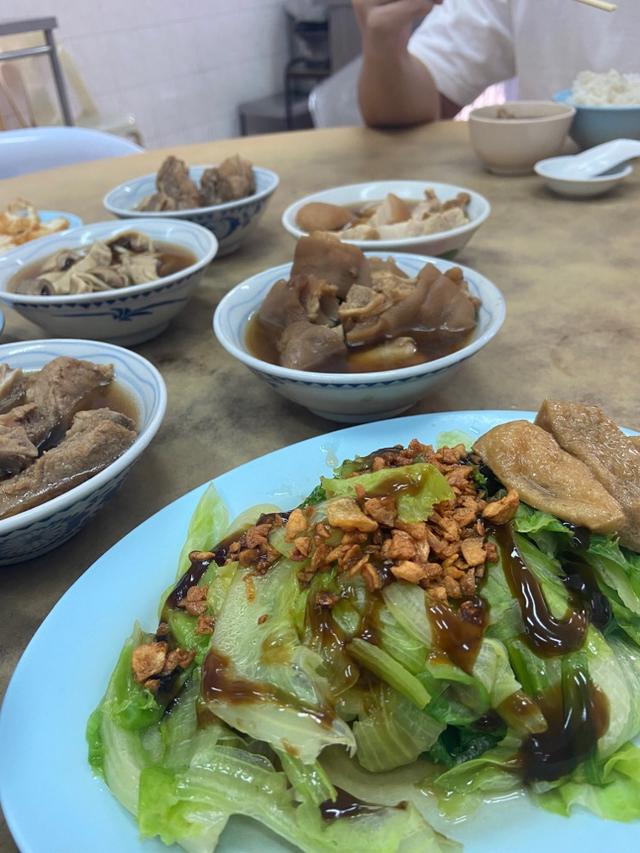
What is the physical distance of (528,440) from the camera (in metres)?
0.94

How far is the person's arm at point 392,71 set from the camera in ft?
10.4

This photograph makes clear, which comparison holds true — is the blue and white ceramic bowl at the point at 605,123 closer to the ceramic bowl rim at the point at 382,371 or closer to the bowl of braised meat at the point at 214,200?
the bowl of braised meat at the point at 214,200

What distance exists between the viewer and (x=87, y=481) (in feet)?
3.33

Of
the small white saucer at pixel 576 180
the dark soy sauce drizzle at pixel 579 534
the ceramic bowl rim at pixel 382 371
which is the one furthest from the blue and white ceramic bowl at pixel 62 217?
the dark soy sauce drizzle at pixel 579 534

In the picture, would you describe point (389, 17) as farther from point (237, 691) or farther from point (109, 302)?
point (237, 691)

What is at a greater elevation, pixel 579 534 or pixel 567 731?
pixel 579 534

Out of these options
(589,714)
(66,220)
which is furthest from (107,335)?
(589,714)

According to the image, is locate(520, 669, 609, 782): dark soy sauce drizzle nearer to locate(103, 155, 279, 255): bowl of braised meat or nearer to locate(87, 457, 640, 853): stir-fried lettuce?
locate(87, 457, 640, 853): stir-fried lettuce

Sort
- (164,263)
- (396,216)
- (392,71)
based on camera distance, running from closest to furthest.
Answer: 1. (164,263)
2. (396,216)
3. (392,71)

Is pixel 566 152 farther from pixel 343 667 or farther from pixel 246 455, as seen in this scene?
pixel 343 667

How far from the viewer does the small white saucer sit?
251 cm

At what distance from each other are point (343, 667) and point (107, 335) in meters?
1.24

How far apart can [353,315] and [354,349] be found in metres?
0.07

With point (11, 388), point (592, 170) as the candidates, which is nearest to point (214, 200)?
point (11, 388)
